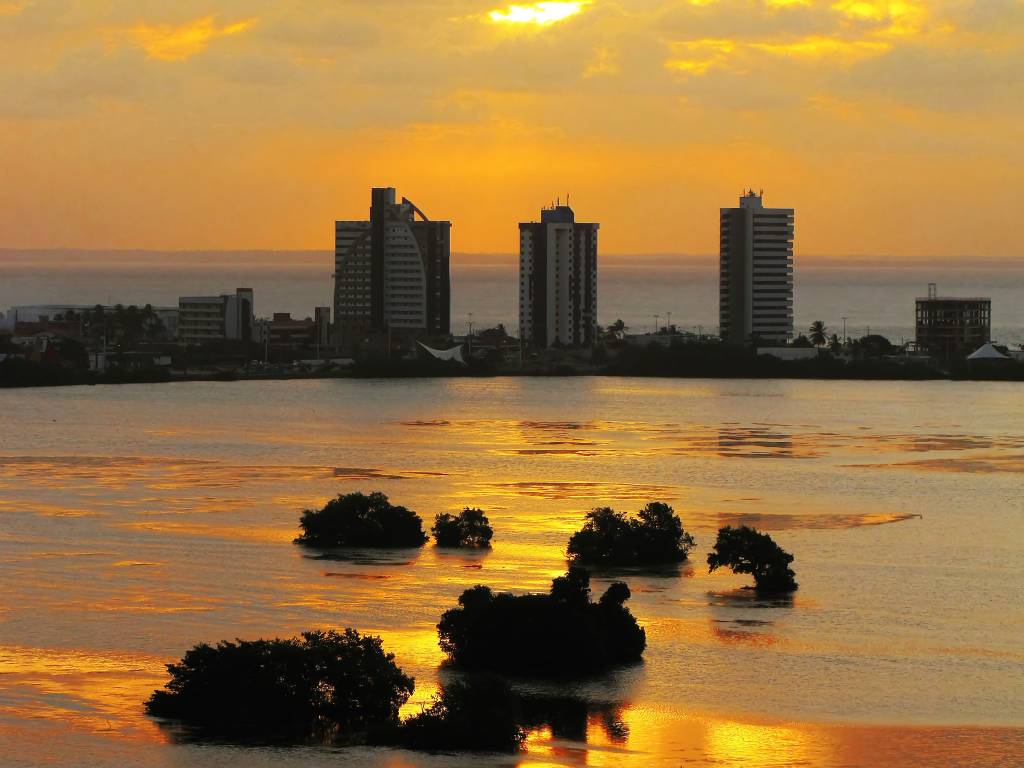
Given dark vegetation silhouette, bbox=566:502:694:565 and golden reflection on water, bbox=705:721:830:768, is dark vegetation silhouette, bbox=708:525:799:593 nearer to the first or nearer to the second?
dark vegetation silhouette, bbox=566:502:694:565

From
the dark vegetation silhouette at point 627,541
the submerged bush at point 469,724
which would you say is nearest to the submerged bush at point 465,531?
the dark vegetation silhouette at point 627,541

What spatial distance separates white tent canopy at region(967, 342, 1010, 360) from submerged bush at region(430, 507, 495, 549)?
69930mm

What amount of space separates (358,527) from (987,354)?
236 ft

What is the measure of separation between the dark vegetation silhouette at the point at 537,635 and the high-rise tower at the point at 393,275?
8564 cm

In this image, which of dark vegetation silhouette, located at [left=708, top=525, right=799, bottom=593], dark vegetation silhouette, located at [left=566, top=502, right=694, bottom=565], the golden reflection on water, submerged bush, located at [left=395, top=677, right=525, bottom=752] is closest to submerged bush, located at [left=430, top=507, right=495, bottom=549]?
dark vegetation silhouette, located at [left=566, top=502, right=694, bottom=565]

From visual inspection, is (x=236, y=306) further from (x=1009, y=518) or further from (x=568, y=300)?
(x=1009, y=518)

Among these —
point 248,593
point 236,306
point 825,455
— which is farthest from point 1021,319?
point 248,593

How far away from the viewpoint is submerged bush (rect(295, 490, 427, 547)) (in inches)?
1174

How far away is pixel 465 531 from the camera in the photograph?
3011 cm

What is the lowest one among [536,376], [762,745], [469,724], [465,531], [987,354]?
[762,745]

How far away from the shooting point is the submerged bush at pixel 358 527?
29.8 metres

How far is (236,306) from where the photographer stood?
355ft

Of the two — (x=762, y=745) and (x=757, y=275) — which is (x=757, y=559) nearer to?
(x=762, y=745)

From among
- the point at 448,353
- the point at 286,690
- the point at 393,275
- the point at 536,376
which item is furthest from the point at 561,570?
the point at 393,275
